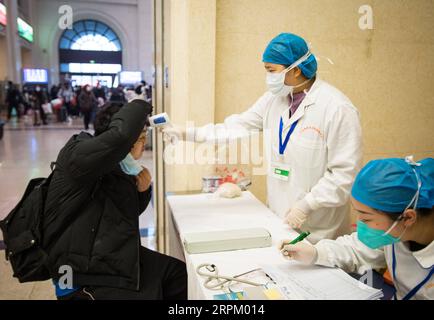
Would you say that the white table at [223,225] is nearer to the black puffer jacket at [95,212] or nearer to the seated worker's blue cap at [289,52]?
the black puffer jacket at [95,212]

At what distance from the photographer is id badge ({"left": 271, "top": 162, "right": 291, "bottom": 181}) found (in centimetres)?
185

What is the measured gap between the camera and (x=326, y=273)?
1.27 metres

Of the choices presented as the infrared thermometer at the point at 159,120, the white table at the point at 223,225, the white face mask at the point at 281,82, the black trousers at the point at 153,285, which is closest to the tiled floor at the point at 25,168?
the white table at the point at 223,225

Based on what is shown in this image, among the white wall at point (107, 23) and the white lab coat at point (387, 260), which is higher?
the white wall at point (107, 23)

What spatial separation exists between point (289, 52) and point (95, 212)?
116cm

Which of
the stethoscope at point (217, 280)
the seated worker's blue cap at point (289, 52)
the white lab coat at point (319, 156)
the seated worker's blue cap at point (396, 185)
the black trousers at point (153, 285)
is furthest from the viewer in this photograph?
the seated worker's blue cap at point (289, 52)

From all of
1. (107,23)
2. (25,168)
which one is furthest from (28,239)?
(107,23)

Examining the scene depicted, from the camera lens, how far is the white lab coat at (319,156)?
1.64m

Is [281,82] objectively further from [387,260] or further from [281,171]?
[387,260]

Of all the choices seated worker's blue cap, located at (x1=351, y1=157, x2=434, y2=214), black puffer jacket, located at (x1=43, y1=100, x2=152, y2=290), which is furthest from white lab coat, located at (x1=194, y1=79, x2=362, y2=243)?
black puffer jacket, located at (x1=43, y1=100, x2=152, y2=290)

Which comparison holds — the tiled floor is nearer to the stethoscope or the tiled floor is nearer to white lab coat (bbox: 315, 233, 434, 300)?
the stethoscope

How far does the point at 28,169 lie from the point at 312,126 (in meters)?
5.35

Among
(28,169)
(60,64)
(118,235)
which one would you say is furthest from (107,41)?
(118,235)

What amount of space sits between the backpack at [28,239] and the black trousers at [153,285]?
0.18 m
